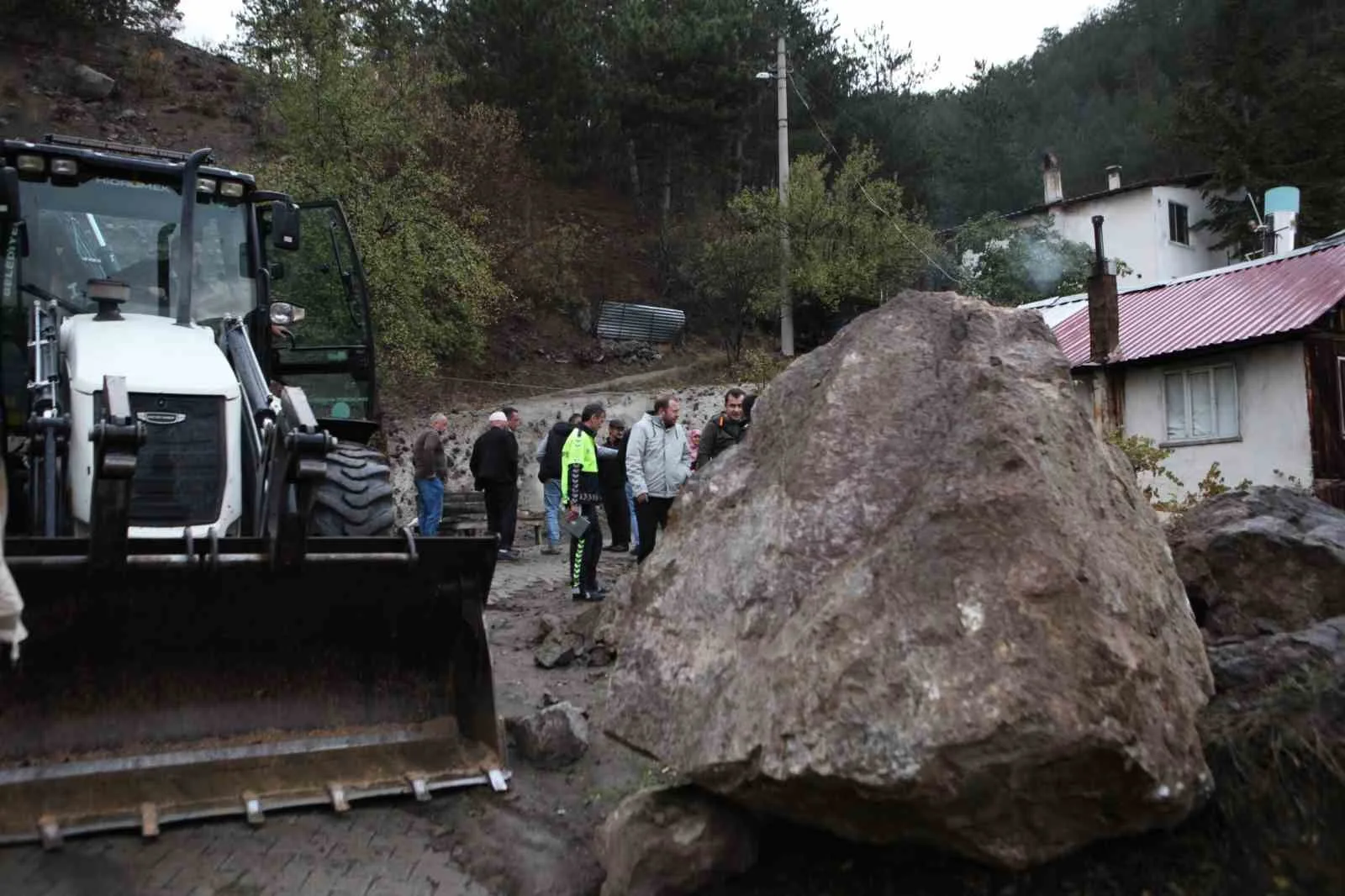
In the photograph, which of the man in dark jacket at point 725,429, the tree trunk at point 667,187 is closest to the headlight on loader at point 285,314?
the man in dark jacket at point 725,429

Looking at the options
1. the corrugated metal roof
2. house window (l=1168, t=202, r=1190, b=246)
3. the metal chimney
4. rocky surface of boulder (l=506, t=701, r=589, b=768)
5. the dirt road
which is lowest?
the dirt road

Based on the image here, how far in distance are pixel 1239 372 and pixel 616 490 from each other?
11.2 m

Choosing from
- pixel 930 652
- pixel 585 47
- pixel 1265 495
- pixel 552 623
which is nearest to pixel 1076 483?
pixel 930 652

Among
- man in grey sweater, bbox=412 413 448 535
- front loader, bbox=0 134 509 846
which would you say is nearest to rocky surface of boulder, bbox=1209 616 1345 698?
front loader, bbox=0 134 509 846

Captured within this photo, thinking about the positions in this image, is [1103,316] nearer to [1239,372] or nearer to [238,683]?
[1239,372]

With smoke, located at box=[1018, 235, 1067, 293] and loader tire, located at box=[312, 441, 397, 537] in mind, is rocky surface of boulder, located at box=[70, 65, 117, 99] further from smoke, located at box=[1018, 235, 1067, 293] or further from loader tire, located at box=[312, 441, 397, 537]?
loader tire, located at box=[312, 441, 397, 537]

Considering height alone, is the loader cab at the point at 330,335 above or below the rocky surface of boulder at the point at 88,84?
below

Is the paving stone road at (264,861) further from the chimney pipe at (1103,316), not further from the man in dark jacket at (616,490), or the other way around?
the chimney pipe at (1103,316)

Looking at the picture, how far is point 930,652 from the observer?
3211mm

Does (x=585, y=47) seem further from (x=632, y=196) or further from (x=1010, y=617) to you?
(x=1010, y=617)

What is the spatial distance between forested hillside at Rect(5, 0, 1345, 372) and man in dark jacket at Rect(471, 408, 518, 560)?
7.52 metres

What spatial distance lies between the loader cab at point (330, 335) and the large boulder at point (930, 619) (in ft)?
11.2

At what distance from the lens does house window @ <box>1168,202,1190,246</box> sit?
33062 millimetres

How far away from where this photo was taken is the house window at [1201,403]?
18.2m
